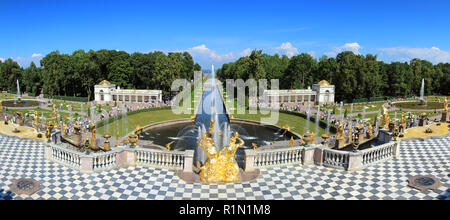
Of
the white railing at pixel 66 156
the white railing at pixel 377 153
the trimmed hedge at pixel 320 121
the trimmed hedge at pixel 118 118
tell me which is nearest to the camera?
the white railing at pixel 66 156

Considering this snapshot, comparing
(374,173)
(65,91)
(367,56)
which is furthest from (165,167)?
(367,56)

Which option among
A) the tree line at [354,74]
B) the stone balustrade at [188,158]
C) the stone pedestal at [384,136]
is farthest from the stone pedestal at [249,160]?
the tree line at [354,74]

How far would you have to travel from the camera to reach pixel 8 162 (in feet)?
53.7

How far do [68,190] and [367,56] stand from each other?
3416 inches

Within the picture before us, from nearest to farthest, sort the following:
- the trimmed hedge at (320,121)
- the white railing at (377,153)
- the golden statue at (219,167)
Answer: the golden statue at (219,167) < the white railing at (377,153) < the trimmed hedge at (320,121)

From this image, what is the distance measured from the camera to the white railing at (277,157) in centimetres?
1623

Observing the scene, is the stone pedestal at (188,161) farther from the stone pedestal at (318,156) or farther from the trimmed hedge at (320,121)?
the trimmed hedge at (320,121)

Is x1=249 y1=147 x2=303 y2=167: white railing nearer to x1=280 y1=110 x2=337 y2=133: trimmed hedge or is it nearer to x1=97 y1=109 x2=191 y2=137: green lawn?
x1=280 y1=110 x2=337 y2=133: trimmed hedge

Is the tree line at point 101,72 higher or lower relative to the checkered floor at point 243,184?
higher

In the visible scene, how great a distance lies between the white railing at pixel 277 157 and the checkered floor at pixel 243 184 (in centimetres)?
46

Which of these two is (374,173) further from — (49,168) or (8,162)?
(8,162)

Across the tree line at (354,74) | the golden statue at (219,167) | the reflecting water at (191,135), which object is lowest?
the reflecting water at (191,135)

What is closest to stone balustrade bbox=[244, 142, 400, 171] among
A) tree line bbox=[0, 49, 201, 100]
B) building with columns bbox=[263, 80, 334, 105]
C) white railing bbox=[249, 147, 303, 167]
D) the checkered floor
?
white railing bbox=[249, 147, 303, 167]

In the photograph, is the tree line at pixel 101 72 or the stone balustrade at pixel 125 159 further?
the tree line at pixel 101 72
